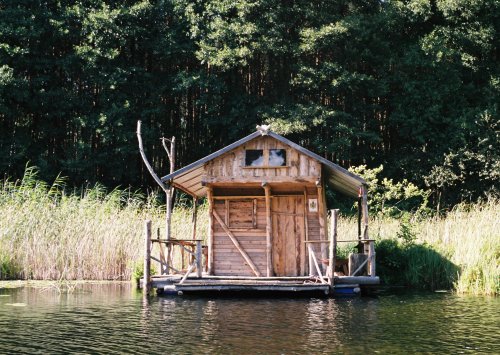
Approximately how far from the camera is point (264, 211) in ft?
69.7

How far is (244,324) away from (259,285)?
484cm

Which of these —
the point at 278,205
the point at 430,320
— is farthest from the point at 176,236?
the point at 430,320

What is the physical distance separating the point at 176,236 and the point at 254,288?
6.26m

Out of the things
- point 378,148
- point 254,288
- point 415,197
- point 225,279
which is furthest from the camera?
point 378,148

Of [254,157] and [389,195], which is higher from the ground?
A: [254,157]

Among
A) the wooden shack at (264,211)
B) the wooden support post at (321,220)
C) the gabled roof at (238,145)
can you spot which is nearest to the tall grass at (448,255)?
the wooden shack at (264,211)

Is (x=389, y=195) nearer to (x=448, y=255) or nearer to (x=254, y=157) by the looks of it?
(x=448, y=255)

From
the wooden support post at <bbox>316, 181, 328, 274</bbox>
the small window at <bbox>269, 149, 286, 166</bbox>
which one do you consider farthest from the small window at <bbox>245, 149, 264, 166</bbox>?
the wooden support post at <bbox>316, 181, 328, 274</bbox>

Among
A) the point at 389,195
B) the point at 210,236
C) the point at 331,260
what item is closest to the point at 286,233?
the point at 210,236

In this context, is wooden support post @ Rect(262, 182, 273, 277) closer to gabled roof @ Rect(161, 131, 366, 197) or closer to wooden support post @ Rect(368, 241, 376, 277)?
gabled roof @ Rect(161, 131, 366, 197)

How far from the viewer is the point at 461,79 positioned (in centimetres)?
3462

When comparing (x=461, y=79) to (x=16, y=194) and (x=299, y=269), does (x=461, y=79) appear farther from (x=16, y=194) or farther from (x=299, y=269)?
(x=16, y=194)

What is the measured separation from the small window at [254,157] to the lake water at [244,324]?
3853 mm

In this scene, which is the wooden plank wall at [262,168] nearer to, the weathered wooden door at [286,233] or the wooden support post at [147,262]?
the weathered wooden door at [286,233]
